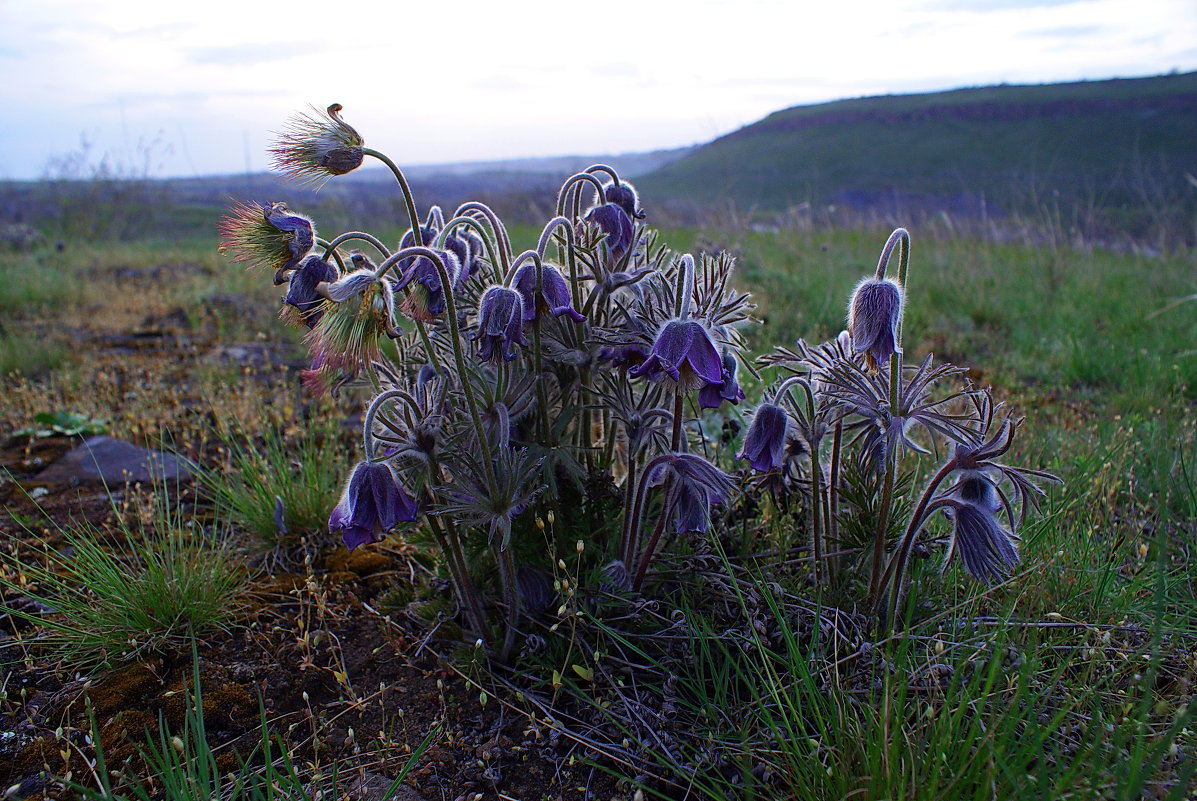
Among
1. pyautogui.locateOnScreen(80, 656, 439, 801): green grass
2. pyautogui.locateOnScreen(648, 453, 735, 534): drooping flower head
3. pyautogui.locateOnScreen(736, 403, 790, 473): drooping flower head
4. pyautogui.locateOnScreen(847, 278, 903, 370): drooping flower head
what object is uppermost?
pyautogui.locateOnScreen(847, 278, 903, 370): drooping flower head

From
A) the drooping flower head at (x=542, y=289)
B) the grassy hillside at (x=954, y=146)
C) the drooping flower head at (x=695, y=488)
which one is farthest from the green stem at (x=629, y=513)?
the grassy hillside at (x=954, y=146)

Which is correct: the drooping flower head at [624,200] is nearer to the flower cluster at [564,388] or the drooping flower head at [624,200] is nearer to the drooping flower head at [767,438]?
the flower cluster at [564,388]

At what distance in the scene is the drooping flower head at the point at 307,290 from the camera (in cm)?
150

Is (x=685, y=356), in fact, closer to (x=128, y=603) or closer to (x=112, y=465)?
(x=128, y=603)

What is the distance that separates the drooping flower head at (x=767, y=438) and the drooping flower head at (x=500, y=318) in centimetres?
58

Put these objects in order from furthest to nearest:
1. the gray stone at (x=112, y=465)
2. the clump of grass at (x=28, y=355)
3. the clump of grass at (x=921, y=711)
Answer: the clump of grass at (x=28, y=355)
the gray stone at (x=112, y=465)
the clump of grass at (x=921, y=711)

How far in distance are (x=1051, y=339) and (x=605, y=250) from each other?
3967 millimetres

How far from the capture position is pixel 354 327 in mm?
1404

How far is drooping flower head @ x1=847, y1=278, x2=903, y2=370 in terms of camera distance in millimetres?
1427

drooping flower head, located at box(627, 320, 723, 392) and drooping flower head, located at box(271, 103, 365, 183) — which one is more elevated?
drooping flower head, located at box(271, 103, 365, 183)

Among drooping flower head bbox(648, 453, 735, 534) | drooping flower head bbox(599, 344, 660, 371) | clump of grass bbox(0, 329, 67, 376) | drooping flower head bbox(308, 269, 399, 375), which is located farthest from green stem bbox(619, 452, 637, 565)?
clump of grass bbox(0, 329, 67, 376)

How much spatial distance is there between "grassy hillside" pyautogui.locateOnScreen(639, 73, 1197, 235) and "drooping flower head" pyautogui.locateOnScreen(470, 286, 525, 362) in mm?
29735

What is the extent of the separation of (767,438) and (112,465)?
2584 mm

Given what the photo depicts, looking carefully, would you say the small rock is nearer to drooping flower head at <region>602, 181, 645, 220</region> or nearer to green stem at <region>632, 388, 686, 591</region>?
green stem at <region>632, 388, 686, 591</region>
